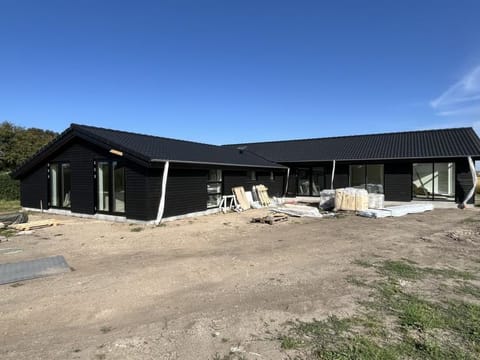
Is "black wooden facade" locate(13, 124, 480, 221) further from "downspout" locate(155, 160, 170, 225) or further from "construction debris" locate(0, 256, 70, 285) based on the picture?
"construction debris" locate(0, 256, 70, 285)

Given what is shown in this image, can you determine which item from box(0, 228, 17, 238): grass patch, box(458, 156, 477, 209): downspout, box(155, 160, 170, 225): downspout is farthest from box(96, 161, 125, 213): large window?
box(458, 156, 477, 209): downspout

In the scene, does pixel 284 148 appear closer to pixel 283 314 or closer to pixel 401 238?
pixel 401 238

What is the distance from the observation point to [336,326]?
137 inches

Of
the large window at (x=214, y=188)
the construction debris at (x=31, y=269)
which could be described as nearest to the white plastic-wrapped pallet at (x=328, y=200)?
the large window at (x=214, y=188)

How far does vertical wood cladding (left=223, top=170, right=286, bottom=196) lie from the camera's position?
15.0 m

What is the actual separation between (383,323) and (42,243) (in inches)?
304

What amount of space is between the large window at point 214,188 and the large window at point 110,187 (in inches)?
144

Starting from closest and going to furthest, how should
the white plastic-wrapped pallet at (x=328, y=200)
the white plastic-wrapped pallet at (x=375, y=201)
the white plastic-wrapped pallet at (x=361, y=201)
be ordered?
the white plastic-wrapped pallet at (x=361, y=201)
the white plastic-wrapped pallet at (x=375, y=201)
the white plastic-wrapped pallet at (x=328, y=200)

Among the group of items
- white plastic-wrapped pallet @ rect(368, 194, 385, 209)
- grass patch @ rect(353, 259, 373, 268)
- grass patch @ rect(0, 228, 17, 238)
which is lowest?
grass patch @ rect(0, 228, 17, 238)

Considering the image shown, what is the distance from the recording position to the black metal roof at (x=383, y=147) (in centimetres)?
1683

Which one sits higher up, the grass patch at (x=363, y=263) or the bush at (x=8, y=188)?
the bush at (x=8, y=188)

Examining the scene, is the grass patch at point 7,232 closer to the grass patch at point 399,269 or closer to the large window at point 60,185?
the large window at point 60,185

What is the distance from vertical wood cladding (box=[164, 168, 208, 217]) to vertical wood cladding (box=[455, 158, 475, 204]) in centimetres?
1246

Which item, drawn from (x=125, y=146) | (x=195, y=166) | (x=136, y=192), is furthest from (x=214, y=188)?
(x=125, y=146)
